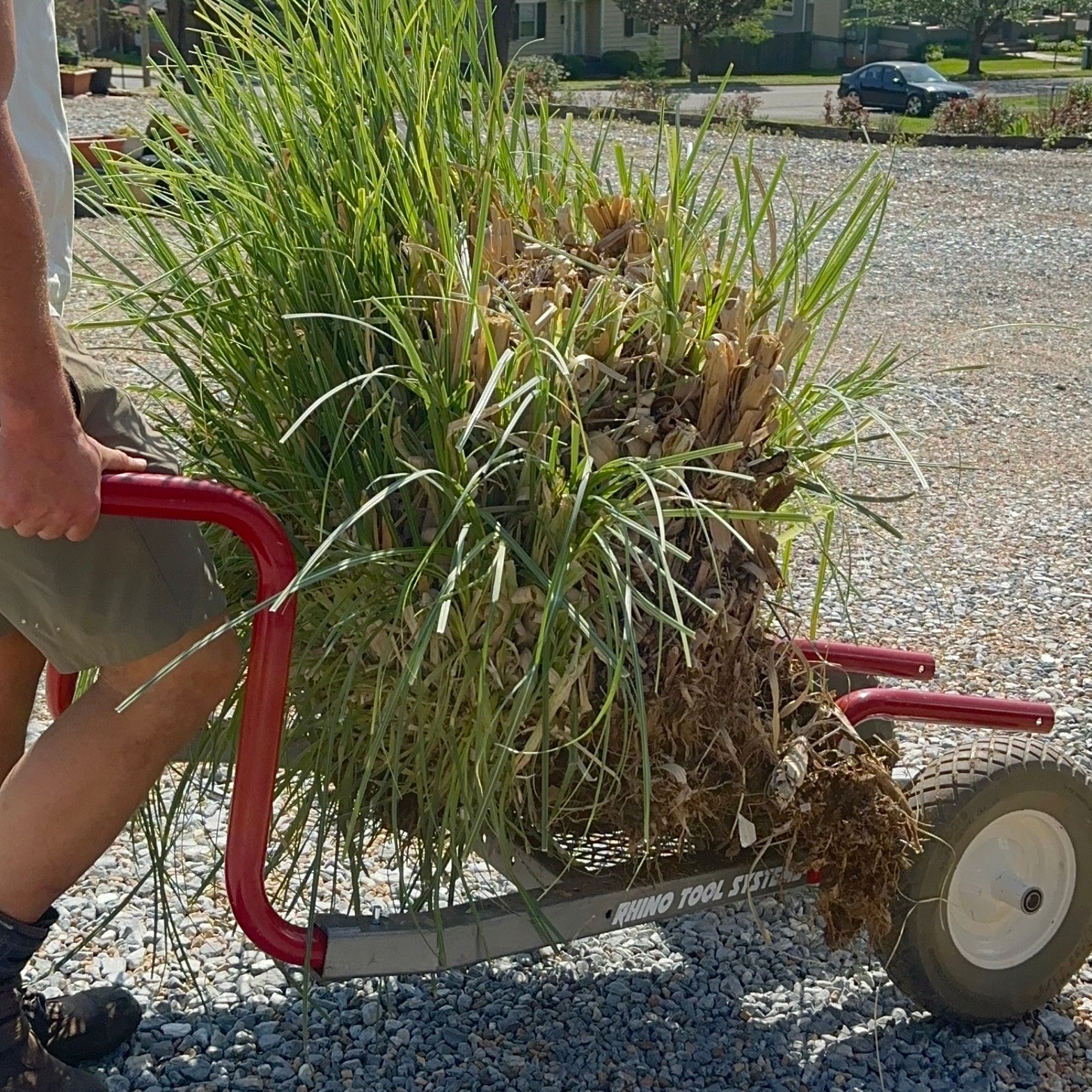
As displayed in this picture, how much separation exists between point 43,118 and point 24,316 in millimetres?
475

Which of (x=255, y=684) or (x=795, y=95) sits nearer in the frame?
(x=255, y=684)

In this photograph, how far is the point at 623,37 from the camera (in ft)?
175

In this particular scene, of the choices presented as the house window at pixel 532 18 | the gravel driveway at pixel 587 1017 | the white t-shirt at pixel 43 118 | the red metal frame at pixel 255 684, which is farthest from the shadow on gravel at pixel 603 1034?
the house window at pixel 532 18

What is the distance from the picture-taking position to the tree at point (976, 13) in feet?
150

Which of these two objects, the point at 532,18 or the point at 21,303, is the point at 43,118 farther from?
the point at 532,18

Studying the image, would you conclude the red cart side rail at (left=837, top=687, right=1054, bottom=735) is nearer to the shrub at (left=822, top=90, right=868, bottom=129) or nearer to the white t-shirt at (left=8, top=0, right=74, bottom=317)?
the white t-shirt at (left=8, top=0, right=74, bottom=317)

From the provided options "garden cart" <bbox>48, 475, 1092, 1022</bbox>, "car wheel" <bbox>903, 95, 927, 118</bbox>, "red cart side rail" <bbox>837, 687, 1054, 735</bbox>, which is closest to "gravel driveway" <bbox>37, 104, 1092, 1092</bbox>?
"garden cart" <bbox>48, 475, 1092, 1022</bbox>

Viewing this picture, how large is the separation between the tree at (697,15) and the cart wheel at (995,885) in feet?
140

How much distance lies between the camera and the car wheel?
104 feet

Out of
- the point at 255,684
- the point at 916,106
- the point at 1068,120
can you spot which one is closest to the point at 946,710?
the point at 255,684

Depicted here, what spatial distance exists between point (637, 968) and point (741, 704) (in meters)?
0.76

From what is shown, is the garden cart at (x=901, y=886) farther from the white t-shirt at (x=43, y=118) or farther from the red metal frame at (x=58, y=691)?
the white t-shirt at (x=43, y=118)

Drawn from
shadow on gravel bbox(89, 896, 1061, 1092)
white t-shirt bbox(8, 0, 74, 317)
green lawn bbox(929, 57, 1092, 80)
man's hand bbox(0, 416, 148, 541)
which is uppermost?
white t-shirt bbox(8, 0, 74, 317)

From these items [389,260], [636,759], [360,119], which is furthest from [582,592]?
[360,119]
